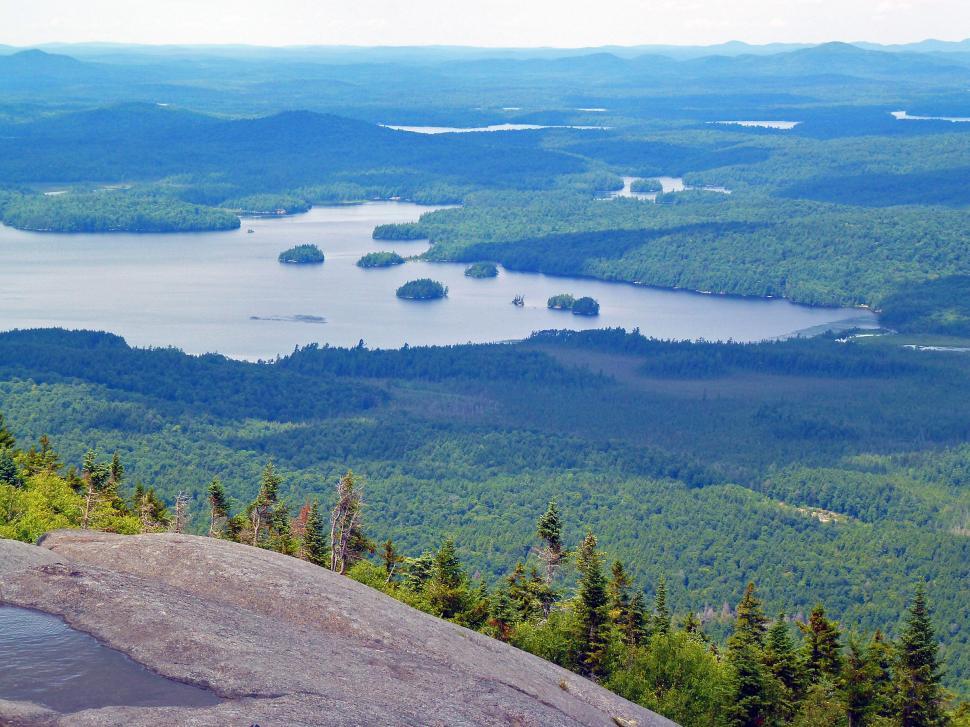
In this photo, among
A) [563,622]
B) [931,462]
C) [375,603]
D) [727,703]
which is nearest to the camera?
[375,603]

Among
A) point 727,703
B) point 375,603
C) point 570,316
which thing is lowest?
point 570,316

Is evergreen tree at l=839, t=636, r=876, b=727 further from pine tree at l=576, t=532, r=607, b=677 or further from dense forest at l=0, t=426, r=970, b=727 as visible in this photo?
pine tree at l=576, t=532, r=607, b=677

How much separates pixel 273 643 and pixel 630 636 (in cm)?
2407

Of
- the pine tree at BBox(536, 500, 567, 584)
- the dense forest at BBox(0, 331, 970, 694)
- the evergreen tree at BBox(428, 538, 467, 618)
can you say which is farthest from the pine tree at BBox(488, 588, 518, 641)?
the dense forest at BBox(0, 331, 970, 694)

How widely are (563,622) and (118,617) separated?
19.7 meters

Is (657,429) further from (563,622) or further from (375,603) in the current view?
(375,603)

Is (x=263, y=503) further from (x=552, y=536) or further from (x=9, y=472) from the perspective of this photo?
(x=552, y=536)

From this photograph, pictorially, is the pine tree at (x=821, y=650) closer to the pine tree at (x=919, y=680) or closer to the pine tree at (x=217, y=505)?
the pine tree at (x=919, y=680)

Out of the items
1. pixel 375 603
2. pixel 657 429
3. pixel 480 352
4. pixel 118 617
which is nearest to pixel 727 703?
pixel 375 603

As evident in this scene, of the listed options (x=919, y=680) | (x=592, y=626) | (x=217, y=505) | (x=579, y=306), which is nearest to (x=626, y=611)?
(x=592, y=626)

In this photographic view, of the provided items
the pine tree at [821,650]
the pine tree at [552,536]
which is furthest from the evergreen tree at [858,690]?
the pine tree at [552,536]

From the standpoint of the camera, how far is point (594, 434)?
126m

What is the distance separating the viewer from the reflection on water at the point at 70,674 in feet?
108

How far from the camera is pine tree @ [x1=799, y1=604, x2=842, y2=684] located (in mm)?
54250
